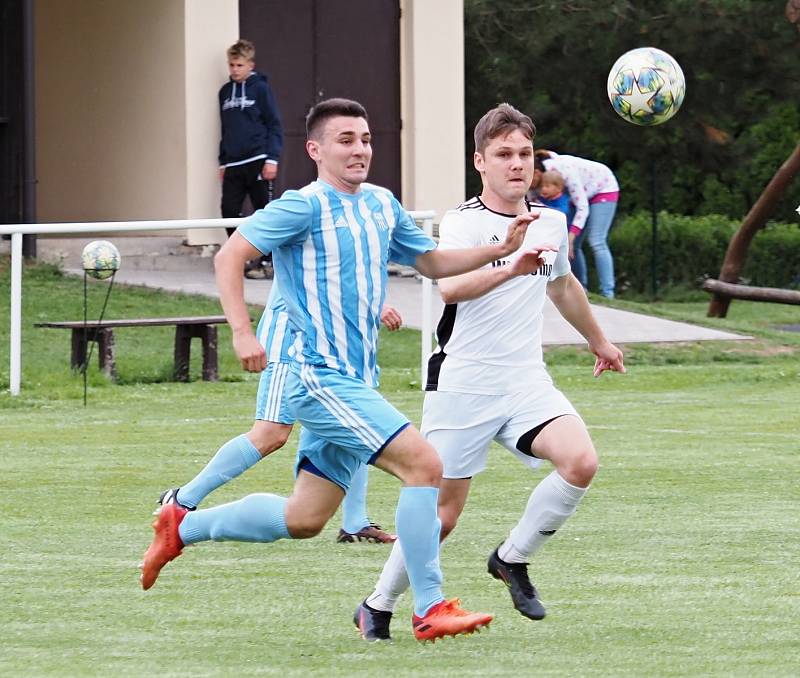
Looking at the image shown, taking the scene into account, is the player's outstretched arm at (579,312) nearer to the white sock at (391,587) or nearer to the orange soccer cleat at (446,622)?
the white sock at (391,587)

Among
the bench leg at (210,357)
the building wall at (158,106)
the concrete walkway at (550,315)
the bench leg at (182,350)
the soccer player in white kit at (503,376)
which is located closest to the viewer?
the soccer player in white kit at (503,376)

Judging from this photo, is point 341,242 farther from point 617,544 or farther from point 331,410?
point 617,544

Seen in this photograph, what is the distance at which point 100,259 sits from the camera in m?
14.1

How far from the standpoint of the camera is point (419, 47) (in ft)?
68.3

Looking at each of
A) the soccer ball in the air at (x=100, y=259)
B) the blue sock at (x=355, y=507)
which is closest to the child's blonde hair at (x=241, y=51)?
the soccer ball in the air at (x=100, y=259)

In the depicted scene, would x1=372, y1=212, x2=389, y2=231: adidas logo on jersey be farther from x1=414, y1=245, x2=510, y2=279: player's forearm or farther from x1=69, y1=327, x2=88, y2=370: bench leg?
x1=69, y1=327, x2=88, y2=370: bench leg

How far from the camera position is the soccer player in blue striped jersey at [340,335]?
5.91 metres

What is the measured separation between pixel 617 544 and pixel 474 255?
1.97 m

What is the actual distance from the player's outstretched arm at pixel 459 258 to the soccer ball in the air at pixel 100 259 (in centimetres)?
769

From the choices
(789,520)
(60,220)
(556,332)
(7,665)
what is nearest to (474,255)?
(7,665)

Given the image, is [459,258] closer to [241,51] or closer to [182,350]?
[182,350]

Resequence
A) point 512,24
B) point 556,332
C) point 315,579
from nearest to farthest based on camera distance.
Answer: point 315,579 → point 556,332 → point 512,24

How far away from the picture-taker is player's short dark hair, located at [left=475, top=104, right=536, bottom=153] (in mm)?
6588

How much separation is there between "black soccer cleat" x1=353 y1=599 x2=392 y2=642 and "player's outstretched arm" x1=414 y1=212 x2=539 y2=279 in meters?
1.23
